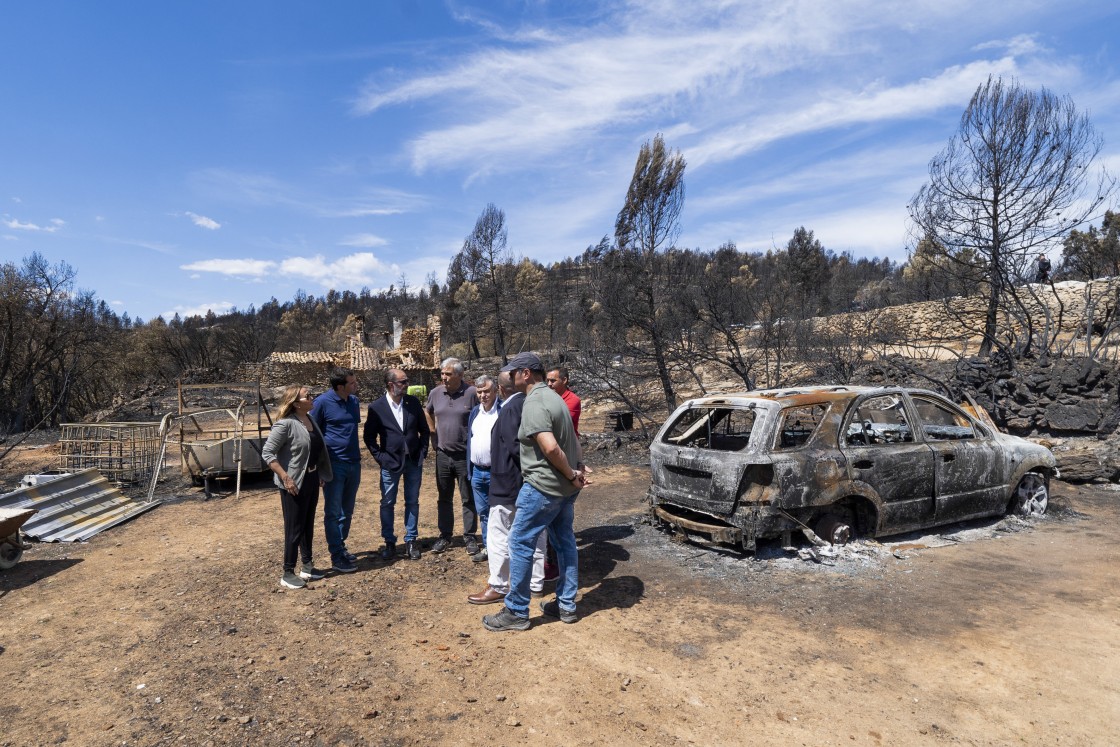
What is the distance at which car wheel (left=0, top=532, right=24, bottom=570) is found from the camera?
5375 mm

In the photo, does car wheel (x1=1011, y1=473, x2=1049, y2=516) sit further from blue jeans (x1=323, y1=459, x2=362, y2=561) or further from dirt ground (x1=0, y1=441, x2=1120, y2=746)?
blue jeans (x1=323, y1=459, x2=362, y2=561)

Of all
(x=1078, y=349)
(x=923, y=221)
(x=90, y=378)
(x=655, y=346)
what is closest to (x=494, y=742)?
(x=655, y=346)

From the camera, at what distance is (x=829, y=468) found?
486cm

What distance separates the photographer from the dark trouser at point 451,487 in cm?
543

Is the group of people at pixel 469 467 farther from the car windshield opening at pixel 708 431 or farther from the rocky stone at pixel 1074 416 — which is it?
the rocky stone at pixel 1074 416

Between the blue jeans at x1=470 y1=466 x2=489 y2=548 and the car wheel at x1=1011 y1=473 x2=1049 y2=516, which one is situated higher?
the blue jeans at x1=470 y1=466 x2=489 y2=548

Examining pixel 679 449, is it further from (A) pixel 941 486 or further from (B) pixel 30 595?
(B) pixel 30 595

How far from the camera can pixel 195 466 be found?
8.82 meters

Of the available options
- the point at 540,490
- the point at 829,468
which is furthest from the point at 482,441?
the point at 829,468

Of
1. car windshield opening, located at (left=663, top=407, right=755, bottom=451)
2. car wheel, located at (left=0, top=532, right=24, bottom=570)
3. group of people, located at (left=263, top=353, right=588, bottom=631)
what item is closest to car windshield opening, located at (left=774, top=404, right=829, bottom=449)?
car windshield opening, located at (left=663, top=407, right=755, bottom=451)

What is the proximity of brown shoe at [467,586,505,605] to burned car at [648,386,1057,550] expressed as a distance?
1.67 m

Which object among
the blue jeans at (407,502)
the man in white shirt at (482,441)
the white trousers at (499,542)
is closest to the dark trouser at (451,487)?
the blue jeans at (407,502)

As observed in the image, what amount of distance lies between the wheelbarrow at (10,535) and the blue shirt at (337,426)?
2795mm

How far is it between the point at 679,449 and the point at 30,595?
17.5ft
